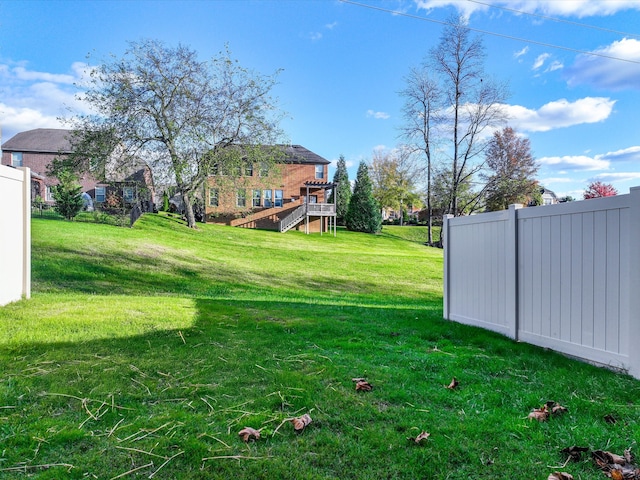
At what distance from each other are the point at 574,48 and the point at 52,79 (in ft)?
70.2

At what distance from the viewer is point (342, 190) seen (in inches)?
1587

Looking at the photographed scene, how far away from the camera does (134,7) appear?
470 inches

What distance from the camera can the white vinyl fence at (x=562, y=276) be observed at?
142 inches

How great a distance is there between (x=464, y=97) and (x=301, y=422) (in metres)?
28.1

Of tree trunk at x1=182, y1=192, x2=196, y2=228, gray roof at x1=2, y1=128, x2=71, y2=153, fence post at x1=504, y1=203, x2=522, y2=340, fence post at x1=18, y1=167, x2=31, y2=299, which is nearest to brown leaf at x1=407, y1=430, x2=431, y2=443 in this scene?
fence post at x1=504, y1=203, x2=522, y2=340

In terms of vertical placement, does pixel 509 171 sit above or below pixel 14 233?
above

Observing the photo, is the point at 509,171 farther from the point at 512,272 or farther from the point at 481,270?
the point at 512,272

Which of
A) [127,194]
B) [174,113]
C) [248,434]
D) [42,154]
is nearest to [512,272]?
[248,434]

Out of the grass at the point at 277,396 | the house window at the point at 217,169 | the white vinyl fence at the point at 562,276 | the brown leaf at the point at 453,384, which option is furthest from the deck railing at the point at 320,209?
the brown leaf at the point at 453,384

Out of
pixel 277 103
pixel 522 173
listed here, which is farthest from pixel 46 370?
pixel 522 173

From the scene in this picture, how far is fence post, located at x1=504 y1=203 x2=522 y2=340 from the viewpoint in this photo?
4.81 meters

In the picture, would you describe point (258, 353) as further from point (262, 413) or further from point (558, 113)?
point (558, 113)

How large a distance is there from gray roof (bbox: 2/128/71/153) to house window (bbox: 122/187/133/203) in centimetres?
1834

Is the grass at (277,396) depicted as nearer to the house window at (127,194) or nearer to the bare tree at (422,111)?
the house window at (127,194)
